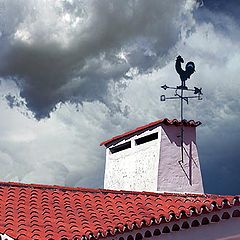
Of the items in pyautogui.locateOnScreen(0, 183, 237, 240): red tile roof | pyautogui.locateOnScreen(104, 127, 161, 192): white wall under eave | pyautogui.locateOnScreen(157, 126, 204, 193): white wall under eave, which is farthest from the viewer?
pyautogui.locateOnScreen(104, 127, 161, 192): white wall under eave

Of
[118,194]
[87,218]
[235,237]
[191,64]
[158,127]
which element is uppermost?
[191,64]

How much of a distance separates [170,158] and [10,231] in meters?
6.83

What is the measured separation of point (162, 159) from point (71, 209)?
4.56 metres

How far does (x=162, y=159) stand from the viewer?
15688mm

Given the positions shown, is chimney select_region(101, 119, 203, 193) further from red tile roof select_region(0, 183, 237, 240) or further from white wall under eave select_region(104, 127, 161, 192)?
red tile roof select_region(0, 183, 237, 240)

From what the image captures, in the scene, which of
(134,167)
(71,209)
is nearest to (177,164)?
(134,167)

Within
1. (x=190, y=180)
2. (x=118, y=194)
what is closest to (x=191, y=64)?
(x=190, y=180)

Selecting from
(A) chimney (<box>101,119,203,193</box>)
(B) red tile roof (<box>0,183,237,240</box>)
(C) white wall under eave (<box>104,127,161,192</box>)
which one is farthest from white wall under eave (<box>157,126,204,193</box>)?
(B) red tile roof (<box>0,183,237,240</box>)

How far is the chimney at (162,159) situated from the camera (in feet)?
51.3

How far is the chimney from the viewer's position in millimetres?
15648

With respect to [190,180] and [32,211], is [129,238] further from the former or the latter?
[190,180]

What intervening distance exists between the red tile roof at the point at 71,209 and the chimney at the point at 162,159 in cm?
248

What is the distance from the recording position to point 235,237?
24.0 feet

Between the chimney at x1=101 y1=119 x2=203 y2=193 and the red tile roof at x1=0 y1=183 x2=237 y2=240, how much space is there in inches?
97.5
